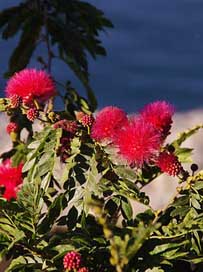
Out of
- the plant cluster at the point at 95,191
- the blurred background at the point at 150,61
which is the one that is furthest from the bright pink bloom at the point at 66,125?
the blurred background at the point at 150,61

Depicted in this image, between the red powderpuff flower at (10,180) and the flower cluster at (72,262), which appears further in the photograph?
the red powderpuff flower at (10,180)

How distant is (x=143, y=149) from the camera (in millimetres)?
1369

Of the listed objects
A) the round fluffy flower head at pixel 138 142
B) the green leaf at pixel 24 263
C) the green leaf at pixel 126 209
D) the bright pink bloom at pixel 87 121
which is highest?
the bright pink bloom at pixel 87 121

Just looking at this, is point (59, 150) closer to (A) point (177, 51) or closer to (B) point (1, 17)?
(B) point (1, 17)

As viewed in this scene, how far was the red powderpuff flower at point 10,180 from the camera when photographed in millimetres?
1647

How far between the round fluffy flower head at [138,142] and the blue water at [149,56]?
17.2 ft

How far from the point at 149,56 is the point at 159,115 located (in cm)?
724

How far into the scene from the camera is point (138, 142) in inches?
53.7

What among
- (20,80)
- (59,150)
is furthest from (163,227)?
(20,80)

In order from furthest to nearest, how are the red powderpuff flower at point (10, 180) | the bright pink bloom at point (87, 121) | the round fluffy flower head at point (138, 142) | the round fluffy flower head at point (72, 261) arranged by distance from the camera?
the red powderpuff flower at point (10, 180) < the bright pink bloom at point (87, 121) < the round fluffy flower head at point (138, 142) < the round fluffy flower head at point (72, 261)

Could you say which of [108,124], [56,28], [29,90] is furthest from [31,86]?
[56,28]

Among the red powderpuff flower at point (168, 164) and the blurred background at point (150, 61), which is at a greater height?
the blurred background at point (150, 61)

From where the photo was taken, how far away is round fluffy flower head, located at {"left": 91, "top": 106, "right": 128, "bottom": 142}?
1.41 metres

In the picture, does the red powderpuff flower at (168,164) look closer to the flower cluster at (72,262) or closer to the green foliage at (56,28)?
the flower cluster at (72,262)
